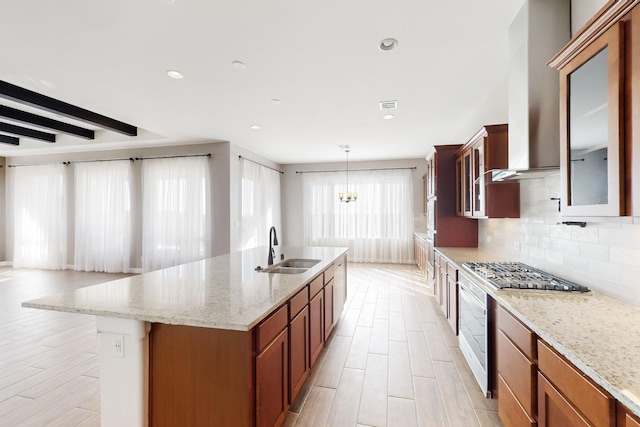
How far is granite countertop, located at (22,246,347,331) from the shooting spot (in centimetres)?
136

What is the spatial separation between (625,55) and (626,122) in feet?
0.86

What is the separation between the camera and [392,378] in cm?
237

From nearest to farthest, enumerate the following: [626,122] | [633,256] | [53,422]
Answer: [626,122] → [633,256] → [53,422]

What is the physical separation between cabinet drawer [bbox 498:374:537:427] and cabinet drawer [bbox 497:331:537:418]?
0.02 metres

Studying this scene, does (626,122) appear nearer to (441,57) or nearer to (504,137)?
(504,137)

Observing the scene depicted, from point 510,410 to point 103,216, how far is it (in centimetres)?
758

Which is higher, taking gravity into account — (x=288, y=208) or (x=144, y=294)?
(x=288, y=208)

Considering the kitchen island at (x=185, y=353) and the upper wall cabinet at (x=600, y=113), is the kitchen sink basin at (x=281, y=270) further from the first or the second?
the upper wall cabinet at (x=600, y=113)

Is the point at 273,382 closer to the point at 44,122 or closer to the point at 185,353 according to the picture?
the point at 185,353

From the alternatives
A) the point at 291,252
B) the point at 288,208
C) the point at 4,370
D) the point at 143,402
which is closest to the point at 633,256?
the point at 143,402

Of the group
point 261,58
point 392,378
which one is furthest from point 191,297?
point 261,58

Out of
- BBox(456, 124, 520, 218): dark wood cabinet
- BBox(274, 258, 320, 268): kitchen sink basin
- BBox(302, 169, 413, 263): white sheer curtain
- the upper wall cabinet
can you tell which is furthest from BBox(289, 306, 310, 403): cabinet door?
BBox(302, 169, 413, 263): white sheer curtain

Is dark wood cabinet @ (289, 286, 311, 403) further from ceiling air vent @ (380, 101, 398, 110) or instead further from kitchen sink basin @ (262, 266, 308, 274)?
ceiling air vent @ (380, 101, 398, 110)

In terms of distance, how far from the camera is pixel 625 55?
1.10 meters
